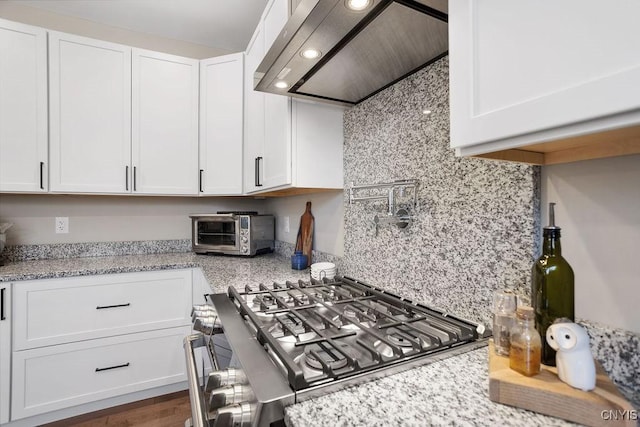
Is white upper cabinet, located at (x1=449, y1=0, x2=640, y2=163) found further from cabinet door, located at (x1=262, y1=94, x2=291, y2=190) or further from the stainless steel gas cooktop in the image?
cabinet door, located at (x1=262, y1=94, x2=291, y2=190)

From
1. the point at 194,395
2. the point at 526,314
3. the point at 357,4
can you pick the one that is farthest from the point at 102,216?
the point at 526,314

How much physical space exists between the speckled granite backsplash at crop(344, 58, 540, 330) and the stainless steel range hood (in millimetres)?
95

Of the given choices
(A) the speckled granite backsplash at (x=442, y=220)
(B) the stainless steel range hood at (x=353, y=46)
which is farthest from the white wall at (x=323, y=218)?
(B) the stainless steel range hood at (x=353, y=46)

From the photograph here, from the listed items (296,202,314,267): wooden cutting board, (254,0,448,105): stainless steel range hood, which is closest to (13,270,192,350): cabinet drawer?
(296,202,314,267): wooden cutting board

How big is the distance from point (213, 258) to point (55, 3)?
2013 mm

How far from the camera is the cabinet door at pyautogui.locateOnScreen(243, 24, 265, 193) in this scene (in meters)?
1.80

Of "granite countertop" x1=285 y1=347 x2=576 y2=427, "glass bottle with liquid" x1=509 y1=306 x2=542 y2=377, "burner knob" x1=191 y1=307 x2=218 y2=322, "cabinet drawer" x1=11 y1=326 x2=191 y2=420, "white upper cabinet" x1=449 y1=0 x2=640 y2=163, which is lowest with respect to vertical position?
"cabinet drawer" x1=11 y1=326 x2=191 y2=420

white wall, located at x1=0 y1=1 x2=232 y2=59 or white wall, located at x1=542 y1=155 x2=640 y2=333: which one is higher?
white wall, located at x1=0 y1=1 x2=232 y2=59

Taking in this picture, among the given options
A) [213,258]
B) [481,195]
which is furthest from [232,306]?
[213,258]

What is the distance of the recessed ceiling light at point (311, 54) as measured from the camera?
0.98 meters

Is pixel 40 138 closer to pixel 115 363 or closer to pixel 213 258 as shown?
pixel 213 258

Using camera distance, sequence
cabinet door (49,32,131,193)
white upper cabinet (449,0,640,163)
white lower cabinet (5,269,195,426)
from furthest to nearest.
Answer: cabinet door (49,32,131,193)
white lower cabinet (5,269,195,426)
white upper cabinet (449,0,640,163)

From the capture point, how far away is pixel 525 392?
0.53m

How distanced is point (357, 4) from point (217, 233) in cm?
187
